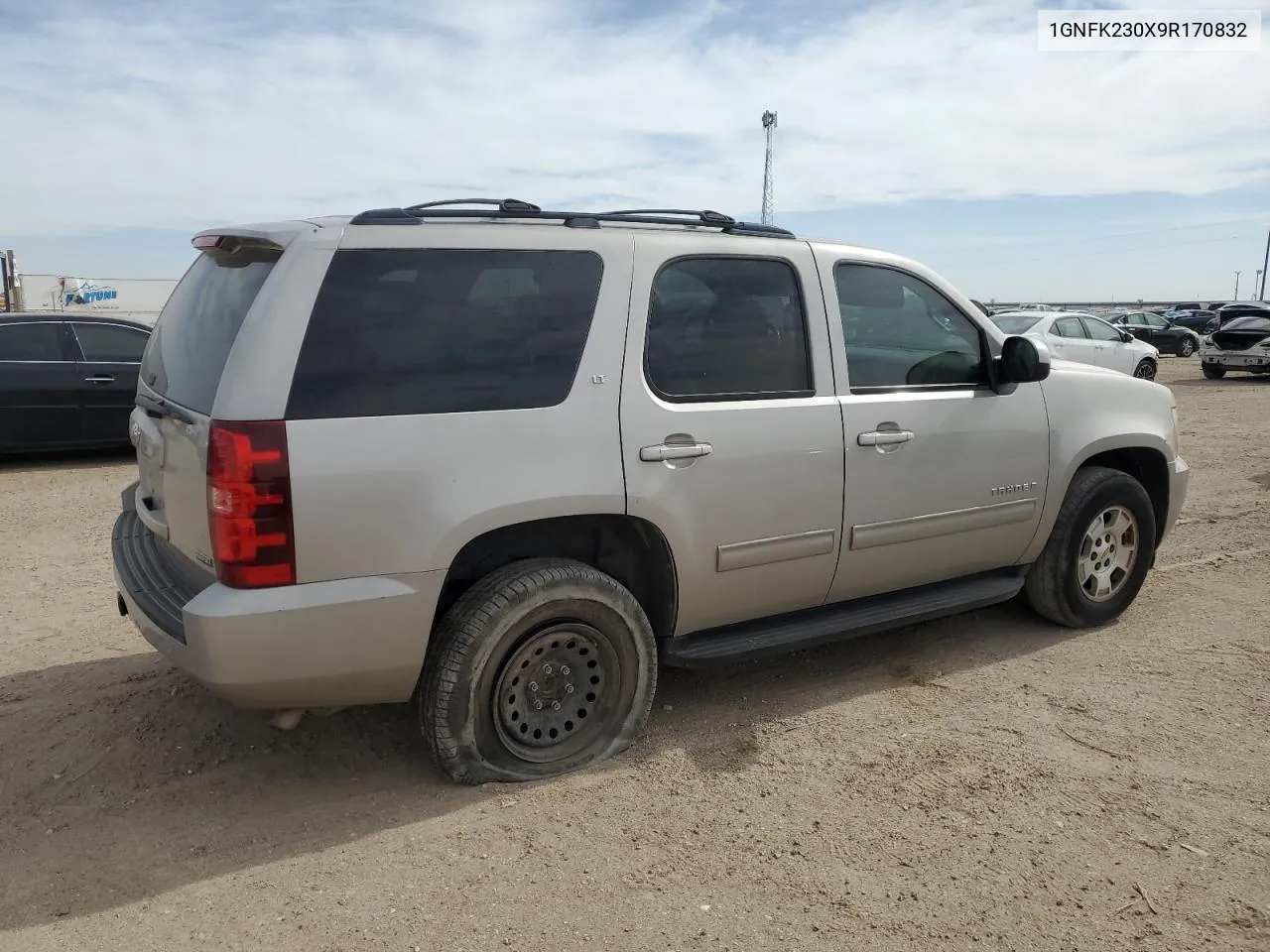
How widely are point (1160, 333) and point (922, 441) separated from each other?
31.3 m

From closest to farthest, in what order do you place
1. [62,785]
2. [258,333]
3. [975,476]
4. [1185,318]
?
[258,333], [62,785], [975,476], [1185,318]

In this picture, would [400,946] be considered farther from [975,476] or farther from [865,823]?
[975,476]

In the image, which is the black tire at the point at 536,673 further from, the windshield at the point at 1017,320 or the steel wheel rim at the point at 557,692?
the windshield at the point at 1017,320

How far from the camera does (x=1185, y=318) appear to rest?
45188 millimetres

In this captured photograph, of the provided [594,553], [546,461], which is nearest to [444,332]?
[546,461]

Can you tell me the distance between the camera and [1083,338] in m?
18.3

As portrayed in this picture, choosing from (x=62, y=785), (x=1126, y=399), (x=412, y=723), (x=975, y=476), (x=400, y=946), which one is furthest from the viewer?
(x=1126, y=399)

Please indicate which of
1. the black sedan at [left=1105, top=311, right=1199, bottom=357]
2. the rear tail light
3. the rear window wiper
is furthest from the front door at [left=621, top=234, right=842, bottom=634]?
the black sedan at [left=1105, top=311, right=1199, bottom=357]

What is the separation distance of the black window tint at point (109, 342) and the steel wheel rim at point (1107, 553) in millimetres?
8827

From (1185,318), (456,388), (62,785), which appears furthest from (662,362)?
(1185,318)

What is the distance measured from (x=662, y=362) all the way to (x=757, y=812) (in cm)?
157

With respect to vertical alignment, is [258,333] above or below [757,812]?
above

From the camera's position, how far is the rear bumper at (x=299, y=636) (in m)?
2.90

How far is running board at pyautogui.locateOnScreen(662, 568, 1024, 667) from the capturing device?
3.78 meters
